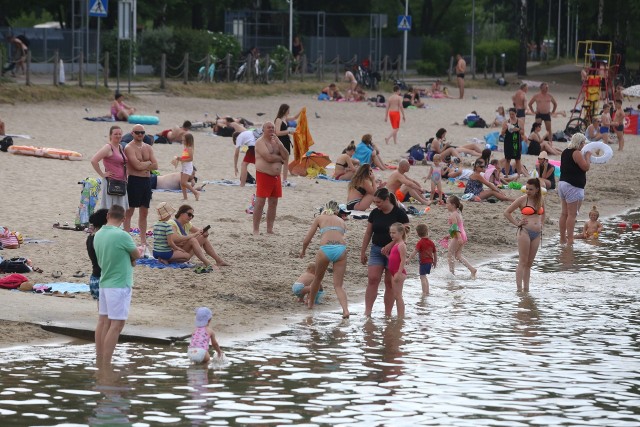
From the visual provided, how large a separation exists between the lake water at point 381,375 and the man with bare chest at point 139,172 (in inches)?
122

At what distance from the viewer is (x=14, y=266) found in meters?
13.9

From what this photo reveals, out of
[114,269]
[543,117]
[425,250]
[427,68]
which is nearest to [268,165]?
[425,250]

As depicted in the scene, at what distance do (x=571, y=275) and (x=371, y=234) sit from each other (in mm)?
4355

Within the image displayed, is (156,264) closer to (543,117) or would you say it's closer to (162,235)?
(162,235)

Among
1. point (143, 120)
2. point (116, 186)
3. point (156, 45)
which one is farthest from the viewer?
point (156, 45)

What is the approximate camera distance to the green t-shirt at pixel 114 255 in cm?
1021

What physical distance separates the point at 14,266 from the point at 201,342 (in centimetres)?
392

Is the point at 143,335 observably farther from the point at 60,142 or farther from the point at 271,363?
the point at 60,142

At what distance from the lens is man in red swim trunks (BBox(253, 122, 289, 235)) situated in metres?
16.7

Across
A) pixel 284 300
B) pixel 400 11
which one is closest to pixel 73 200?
pixel 284 300

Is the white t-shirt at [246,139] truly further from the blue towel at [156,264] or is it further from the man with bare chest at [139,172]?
the blue towel at [156,264]

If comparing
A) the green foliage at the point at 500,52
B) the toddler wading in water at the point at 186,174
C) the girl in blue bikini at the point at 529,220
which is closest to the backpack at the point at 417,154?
the toddler wading in water at the point at 186,174

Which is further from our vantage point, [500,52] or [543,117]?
[500,52]

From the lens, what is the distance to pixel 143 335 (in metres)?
11.6
